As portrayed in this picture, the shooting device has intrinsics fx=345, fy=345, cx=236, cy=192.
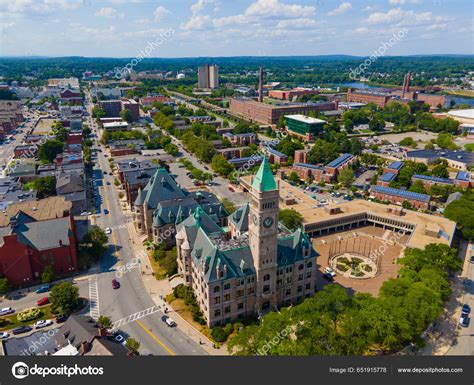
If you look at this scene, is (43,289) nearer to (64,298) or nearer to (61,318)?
(64,298)

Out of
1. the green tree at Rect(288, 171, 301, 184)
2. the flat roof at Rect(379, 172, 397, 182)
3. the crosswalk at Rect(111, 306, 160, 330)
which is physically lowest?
the crosswalk at Rect(111, 306, 160, 330)

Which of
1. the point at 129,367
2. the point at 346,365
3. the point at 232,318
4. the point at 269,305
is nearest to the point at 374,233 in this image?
the point at 269,305

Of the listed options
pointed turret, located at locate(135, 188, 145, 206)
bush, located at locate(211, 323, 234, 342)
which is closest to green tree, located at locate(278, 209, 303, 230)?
pointed turret, located at locate(135, 188, 145, 206)

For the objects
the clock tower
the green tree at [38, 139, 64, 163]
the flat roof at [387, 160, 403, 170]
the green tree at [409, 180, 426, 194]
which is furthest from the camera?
the green tree at [38, 139, 64, 163]

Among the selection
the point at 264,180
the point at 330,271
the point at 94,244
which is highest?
the point at 264,180

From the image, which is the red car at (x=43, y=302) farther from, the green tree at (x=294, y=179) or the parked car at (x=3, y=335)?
the green tree at (x=294, y=179)

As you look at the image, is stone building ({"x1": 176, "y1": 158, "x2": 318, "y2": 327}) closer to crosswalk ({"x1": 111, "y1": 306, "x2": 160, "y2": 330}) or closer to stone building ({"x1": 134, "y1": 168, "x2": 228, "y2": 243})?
crosswalk ({"x1": 111, "y1": 306, "x2": 160, "y2": 330})

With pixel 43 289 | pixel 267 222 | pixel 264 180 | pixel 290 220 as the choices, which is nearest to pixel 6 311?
pixel 43 289
